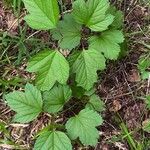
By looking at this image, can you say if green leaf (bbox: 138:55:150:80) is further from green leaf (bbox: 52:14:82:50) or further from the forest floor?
green leaf (bbox: 52:14:82:50)

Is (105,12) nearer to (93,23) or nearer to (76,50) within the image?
(93,23)

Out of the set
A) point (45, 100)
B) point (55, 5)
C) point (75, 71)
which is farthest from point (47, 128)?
point (55, 5)

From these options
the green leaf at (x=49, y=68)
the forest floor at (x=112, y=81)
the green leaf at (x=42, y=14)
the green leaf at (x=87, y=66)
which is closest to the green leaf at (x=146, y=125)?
the forest floor at (x=112, y=81)

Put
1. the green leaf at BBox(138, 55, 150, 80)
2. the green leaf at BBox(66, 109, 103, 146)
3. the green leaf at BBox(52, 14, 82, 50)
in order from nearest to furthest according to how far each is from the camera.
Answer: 1. the green leaf at BBox(66, 109, 103, 146)
2. the green leaf at BBox(52, 14, 82, 50)
3. the green leaf at BBox(138, 55, 150, 80)

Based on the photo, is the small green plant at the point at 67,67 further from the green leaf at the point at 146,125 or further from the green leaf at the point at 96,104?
the green leaf at the point at 146,125

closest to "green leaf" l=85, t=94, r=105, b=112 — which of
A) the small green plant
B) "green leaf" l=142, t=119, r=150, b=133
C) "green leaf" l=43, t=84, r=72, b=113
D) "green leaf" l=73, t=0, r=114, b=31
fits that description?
the small green plant

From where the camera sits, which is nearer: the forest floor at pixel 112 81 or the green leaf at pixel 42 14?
the green leaf at pixel 42 14

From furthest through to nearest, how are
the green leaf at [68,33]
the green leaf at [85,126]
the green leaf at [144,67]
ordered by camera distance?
the green leaf at [144,67], the green leaf at [68,33], the green leaf at [85,126]
